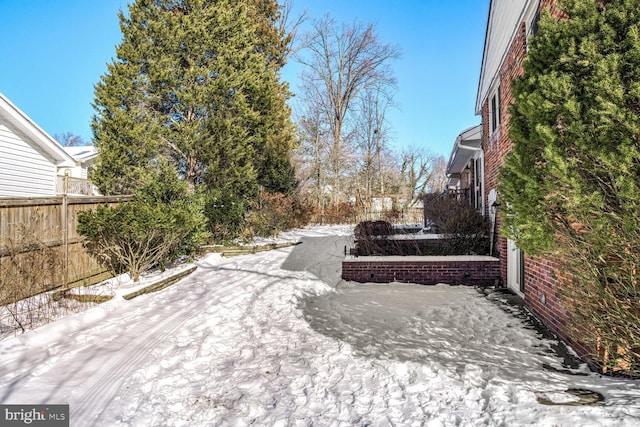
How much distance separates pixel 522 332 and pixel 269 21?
20.0m

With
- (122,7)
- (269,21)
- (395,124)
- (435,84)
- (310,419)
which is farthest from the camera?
(395,124)

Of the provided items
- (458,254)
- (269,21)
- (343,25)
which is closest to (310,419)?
(458,254)

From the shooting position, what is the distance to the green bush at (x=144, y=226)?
22.9ft

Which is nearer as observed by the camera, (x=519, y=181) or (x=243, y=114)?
(x=519, y=181)

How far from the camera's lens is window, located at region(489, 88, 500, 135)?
8193 mm

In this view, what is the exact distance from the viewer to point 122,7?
1247 cm

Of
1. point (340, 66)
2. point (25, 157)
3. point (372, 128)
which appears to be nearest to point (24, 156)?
point (25, 157)

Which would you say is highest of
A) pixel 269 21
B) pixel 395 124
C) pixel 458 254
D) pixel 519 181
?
pixel 269 21

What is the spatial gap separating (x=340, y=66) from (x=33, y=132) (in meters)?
21.4

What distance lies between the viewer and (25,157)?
11672 millimetres

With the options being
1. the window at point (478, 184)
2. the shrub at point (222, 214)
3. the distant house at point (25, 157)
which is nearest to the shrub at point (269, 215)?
the shrub at point (222, 214)

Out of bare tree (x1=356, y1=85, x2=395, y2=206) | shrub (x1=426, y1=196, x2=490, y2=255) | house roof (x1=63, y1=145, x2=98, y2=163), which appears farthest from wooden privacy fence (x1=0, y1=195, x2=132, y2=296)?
bare tree (x1=356, y1=85, x2=395, y2=206)

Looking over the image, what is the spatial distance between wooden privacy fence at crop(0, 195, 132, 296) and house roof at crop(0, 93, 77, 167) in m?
5.64

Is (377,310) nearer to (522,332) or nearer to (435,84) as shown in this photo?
(522,332)
